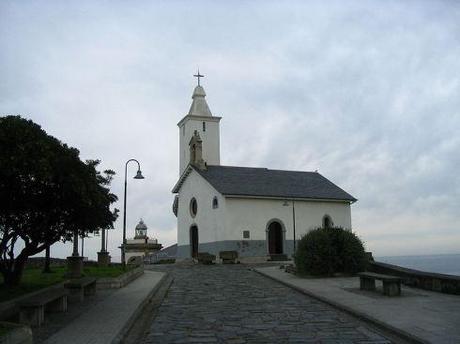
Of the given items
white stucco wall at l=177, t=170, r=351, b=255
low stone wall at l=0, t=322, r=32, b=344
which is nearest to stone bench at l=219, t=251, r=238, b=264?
white stucco wall at l=177, t=170, r=351, b=255

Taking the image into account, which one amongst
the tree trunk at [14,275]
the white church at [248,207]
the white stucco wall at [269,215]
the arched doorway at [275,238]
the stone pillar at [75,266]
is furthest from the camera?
the arched doorway at [275,238]

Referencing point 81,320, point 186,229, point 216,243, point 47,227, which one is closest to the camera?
point 81,320

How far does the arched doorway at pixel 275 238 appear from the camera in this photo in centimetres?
3916

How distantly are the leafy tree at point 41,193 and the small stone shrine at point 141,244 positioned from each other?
40.6 metres

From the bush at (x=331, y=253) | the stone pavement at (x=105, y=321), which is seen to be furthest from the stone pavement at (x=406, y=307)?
the stone pavement at (x=105, y=321)

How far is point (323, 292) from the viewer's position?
1627cm

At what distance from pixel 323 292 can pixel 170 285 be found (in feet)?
20.9

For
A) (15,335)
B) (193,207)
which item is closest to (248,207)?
(193,207)

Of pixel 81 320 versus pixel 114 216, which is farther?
pixel 114 216

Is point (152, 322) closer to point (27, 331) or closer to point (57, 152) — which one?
point (27, 331)

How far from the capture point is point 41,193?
45.9 ft

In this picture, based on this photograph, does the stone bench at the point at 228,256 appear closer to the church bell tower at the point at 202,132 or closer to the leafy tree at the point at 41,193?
the church bell tower at the point at 202,132

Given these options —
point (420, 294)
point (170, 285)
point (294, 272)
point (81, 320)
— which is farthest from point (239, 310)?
point (294, 272)

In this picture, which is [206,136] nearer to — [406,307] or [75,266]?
[75,266]
